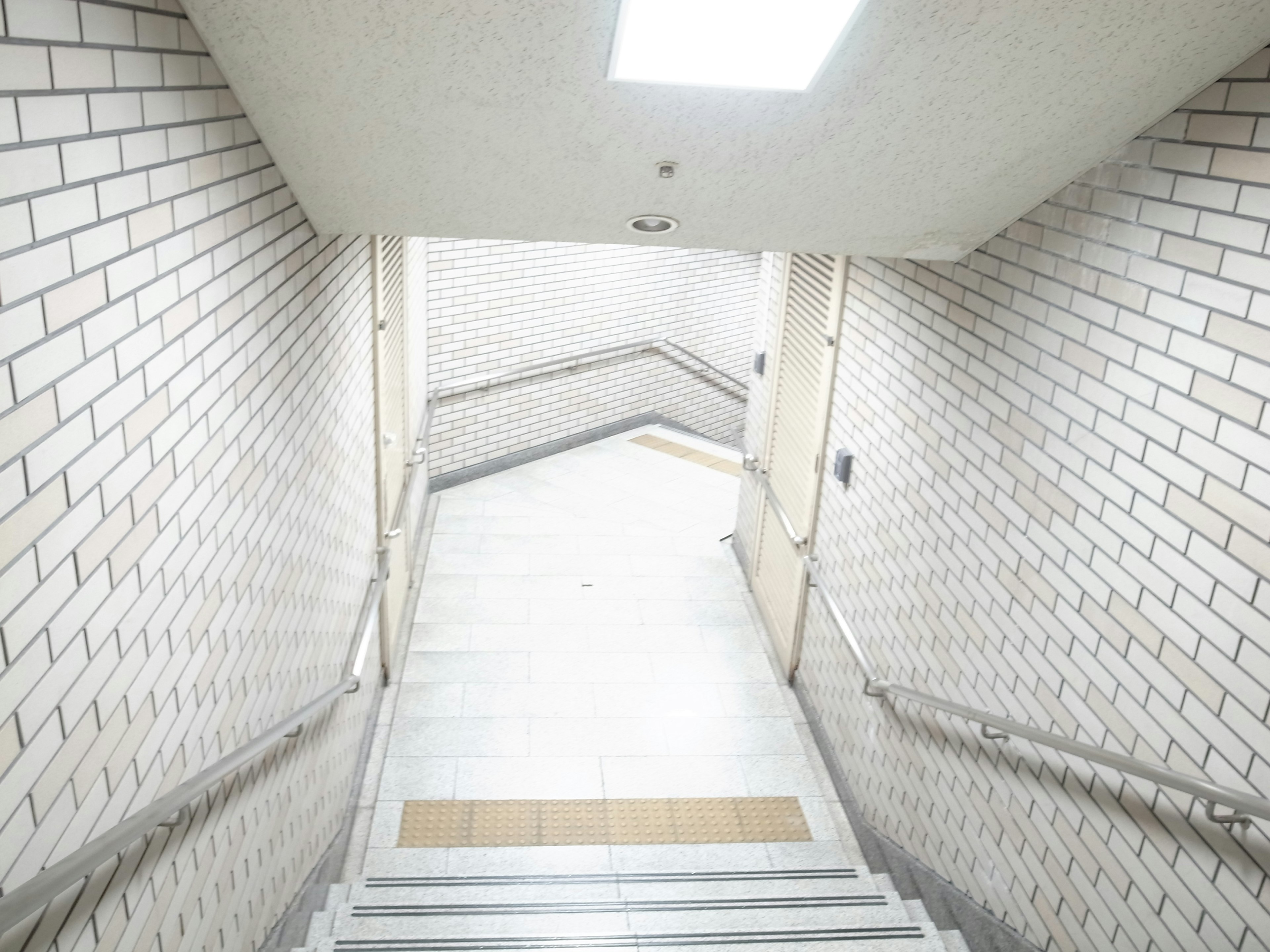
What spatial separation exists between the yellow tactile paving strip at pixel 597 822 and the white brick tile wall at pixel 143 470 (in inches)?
48.7

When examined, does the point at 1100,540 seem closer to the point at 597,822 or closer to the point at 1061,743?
the point at 1061,743

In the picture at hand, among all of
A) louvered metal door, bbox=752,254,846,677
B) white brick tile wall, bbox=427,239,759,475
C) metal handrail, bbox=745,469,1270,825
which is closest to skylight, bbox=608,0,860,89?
metal handrail, bbox=745,469,1270,825

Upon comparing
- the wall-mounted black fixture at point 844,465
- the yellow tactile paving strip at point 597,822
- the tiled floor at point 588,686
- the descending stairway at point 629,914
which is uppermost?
the wall-mounted black fixture at point 844,465

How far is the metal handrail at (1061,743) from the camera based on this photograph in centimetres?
213

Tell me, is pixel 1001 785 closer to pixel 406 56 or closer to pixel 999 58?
pixel 999 58

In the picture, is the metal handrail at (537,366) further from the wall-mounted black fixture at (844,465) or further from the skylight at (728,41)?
the skylight at (728,41)

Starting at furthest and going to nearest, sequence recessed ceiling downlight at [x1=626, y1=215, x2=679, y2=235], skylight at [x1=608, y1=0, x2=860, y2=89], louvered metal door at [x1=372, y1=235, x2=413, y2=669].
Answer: louvered metal door at [x1=372, y1=235, x2=413, y2=669] → recessed ceiling downlight at [x1=626, y1=215, x2=679, y2=235] → skylight at [x1=608, y1=0, x2=860, y2=89]

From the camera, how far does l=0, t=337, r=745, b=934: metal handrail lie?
1495mm

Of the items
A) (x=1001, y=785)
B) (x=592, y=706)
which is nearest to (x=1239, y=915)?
(x=1001, y=785)

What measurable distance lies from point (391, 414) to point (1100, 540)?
4.02 meters

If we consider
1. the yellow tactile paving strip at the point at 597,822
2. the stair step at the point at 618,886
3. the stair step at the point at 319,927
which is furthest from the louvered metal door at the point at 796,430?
the stair step at the point at 319,927

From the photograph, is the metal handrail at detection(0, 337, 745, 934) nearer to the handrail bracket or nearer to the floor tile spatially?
the floor tile

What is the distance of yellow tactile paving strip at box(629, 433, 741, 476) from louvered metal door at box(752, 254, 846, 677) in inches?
103

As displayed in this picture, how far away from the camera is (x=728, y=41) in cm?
226
